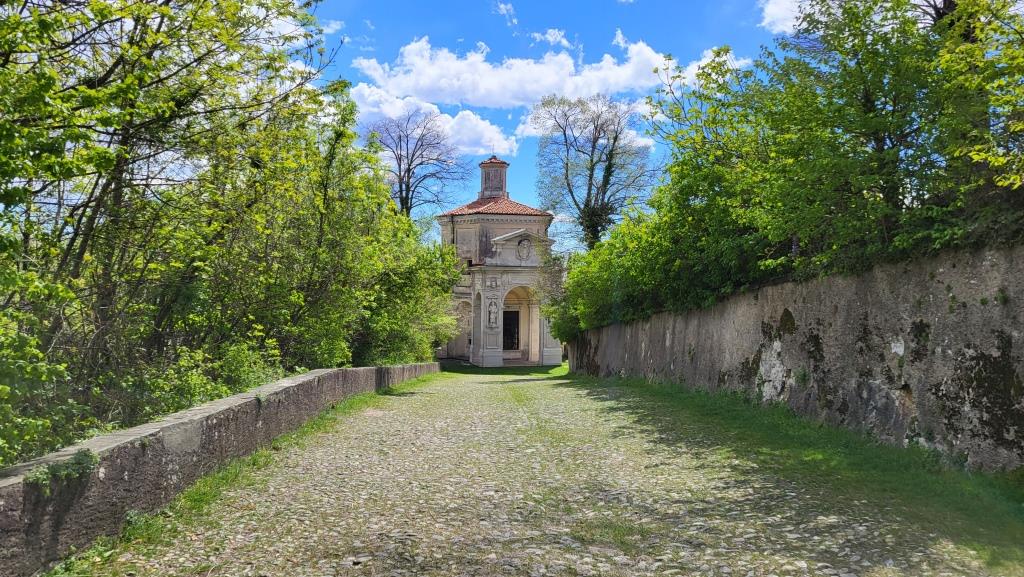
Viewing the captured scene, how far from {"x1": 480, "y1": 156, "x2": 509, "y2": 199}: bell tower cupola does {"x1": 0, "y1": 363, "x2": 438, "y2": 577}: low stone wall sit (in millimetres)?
44641

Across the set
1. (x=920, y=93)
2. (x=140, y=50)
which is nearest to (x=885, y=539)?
(x=920, y=93)

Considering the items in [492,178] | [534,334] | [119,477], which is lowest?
[119,477]

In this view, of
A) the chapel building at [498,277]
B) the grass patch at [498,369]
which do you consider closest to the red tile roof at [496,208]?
the chapel building at [498,277]

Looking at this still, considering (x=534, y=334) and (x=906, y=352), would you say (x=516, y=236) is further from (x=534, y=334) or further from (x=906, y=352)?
(x=906, y=352)

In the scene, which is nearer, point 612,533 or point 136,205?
point 612,533

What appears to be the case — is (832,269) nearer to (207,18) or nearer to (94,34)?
(207,18)

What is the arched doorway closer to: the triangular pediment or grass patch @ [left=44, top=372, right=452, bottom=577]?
the triangular pediment

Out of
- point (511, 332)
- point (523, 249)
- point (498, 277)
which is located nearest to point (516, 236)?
point (523, 249)

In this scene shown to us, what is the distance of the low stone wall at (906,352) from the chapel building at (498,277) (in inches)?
1278

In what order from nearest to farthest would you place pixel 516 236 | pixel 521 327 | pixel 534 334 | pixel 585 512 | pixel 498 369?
pixel 585 512, pixel 498 369, pixel 516 236, pixel 534 334, pixel 521 327

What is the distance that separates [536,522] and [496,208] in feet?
147

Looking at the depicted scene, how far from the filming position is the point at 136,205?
7.52 metres

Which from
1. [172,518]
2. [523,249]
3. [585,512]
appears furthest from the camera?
[523,249]

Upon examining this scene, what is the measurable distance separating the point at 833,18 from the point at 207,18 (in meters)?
6.84
